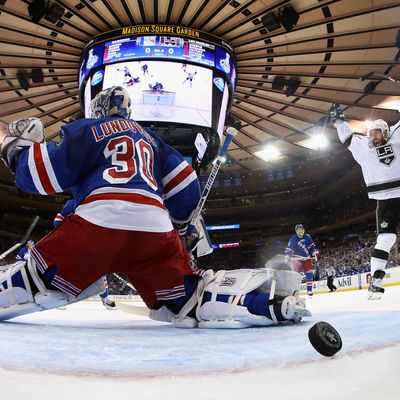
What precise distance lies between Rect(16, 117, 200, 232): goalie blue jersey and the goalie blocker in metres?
0.40

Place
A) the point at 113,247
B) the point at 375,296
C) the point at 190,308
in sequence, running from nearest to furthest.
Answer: the point at 113,247 < the point at 190,308 < the point at 375,296

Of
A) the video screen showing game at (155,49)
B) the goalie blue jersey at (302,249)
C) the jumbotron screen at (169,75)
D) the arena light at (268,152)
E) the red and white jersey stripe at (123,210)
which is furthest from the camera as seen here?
the arena light at (268,152)

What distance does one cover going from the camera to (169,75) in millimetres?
7684

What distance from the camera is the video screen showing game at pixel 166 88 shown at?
289 inches

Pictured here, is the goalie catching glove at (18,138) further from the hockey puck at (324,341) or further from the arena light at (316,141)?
the arena light at (316,141)

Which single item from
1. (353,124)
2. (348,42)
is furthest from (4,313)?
(353,124)

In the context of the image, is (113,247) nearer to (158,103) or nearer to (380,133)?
(380,133)

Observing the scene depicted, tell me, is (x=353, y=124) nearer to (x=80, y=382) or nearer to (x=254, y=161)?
(x=254, y=161)

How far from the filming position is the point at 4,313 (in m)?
2.06

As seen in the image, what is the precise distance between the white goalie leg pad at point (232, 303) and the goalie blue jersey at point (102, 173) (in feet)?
1.31

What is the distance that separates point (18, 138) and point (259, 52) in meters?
7.75

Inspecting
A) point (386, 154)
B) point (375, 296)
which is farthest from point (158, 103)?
point (375, 296)

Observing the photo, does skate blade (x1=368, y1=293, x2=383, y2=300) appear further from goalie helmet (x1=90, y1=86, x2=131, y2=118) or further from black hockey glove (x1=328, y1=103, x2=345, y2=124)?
goalie helmet (x1=90, y1=86, x2=131, y2=118)

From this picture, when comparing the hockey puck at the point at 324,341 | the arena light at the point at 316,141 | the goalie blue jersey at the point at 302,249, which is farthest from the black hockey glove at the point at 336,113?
the arena light at the point at 316,141
